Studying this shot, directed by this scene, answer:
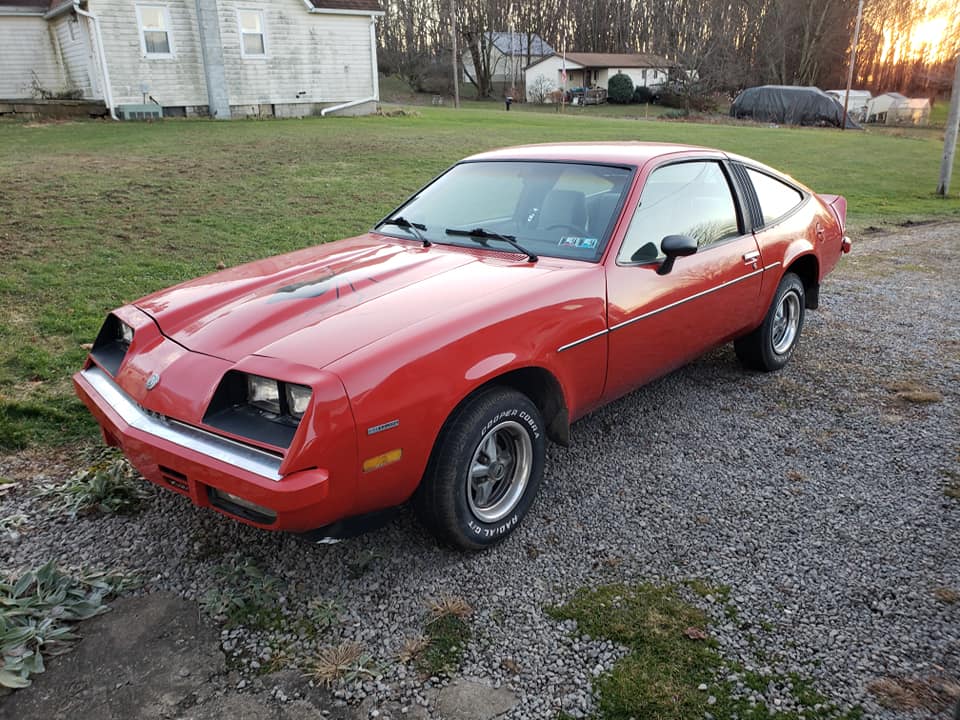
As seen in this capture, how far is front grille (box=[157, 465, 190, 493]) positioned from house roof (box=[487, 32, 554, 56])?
67.3 meters

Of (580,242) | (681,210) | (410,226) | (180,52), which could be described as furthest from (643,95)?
(580,242)

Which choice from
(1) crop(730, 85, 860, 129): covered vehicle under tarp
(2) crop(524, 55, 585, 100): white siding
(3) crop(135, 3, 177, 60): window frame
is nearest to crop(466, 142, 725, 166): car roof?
(3) crop(135, 3, 177, 60): window frame

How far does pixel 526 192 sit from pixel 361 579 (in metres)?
2.21

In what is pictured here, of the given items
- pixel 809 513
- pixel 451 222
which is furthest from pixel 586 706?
pixel 451 222

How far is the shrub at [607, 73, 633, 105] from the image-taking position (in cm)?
5297

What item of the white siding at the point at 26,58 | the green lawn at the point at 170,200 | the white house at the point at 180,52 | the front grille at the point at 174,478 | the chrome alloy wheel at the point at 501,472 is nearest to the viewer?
the front grille at the point at 174,478

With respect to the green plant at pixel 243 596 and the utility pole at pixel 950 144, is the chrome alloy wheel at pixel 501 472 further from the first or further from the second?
the utility pole at pixel 950 144

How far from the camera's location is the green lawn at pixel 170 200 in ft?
17.0

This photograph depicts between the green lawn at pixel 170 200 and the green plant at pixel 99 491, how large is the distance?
584 millimetres

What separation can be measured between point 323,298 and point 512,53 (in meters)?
69.2

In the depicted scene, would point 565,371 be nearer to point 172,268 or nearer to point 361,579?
point 361,579

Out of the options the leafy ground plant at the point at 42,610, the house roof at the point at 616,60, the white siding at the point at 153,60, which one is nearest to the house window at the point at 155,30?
the white siding at the point at 153,60

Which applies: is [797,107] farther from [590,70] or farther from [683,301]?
[683,301]

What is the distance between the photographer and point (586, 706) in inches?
88.8
